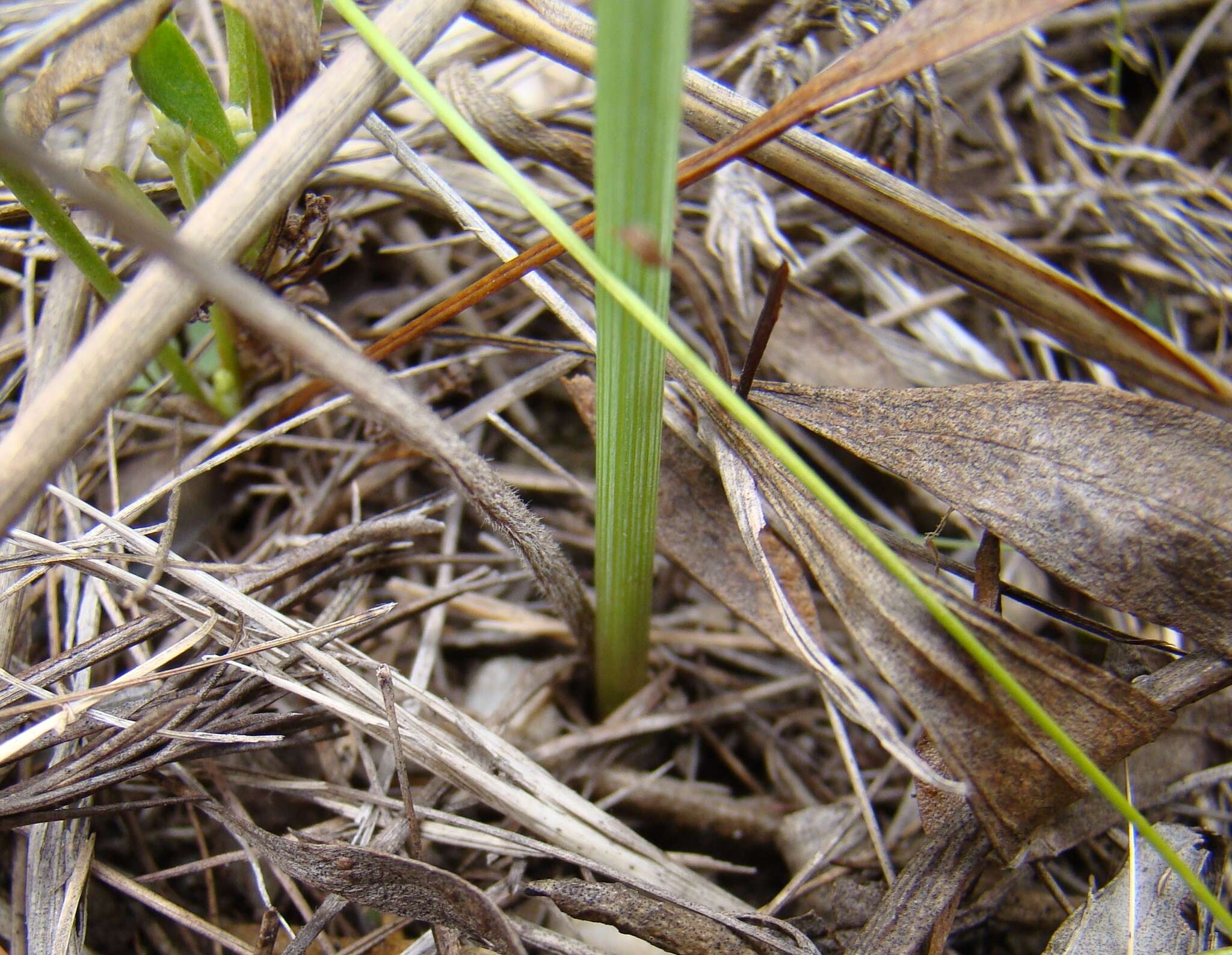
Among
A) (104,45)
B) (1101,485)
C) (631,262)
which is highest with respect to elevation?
(104,45)

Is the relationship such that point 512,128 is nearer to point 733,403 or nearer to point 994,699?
point 733,403

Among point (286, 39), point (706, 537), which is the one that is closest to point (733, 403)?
point (706, 537)

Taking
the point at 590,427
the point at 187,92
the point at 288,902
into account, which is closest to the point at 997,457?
the point at 590,427

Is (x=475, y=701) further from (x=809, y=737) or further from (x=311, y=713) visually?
(x=809, y=737)

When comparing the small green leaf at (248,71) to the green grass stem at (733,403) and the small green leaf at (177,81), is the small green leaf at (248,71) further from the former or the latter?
the green grass stem at (733,403)

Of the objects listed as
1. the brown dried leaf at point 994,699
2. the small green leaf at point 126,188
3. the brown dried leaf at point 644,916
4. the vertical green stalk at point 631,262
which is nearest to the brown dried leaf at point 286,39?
the small green leaf at point 126,188

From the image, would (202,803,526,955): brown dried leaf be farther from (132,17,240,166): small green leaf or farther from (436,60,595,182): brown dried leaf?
(436,60,595,182): brown dried leaf
